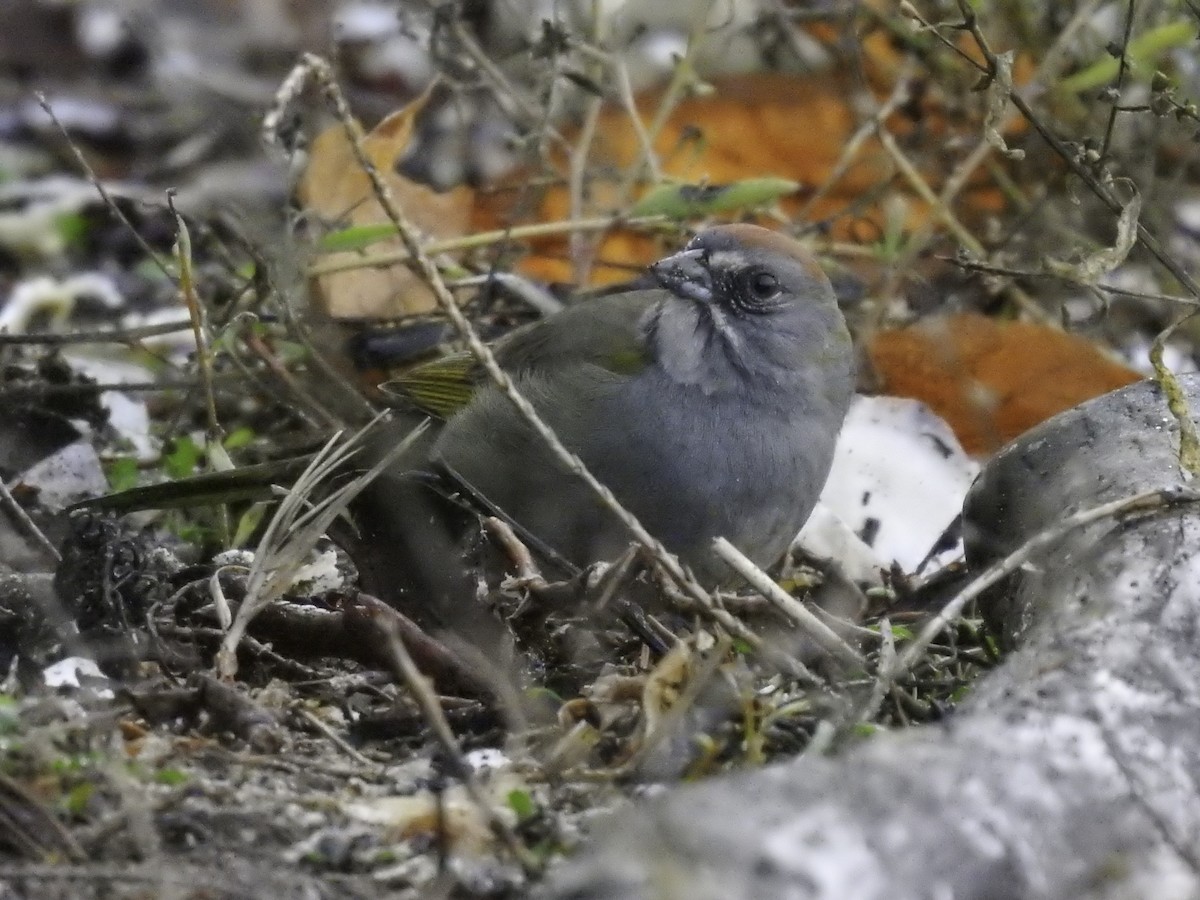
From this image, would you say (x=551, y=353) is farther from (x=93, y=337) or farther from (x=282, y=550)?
(x=282, y=550)

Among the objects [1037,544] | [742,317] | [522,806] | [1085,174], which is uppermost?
[1085,174]

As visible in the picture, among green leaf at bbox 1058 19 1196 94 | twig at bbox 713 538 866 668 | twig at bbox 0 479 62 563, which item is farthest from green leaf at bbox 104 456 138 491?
green leaf at bbox 1058 19 1196 94

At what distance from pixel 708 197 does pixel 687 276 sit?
2.14ft

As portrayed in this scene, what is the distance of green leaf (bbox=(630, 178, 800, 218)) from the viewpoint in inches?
183

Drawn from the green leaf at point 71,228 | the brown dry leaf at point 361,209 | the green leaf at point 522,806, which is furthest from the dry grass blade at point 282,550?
the green leaf at point 71,228

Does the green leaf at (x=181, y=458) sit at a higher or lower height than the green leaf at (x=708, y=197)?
lower

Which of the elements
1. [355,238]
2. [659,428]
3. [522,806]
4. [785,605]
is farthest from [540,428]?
[355,238]

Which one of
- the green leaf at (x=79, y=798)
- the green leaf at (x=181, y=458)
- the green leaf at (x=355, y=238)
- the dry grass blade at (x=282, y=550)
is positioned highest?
the green leaf at (x=355, y=238)

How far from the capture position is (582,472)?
9.51 ft

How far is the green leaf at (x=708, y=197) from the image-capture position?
4.65m

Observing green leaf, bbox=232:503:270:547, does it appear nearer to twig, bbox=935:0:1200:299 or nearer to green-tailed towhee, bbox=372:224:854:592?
green-tailed towhee, bbox=372:224:854:592

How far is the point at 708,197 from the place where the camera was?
467 cm

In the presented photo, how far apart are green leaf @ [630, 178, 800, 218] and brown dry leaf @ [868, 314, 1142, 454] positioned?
24.5 inches

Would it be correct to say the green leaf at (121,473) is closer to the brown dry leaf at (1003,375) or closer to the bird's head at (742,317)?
the bird's head at (742,317)
